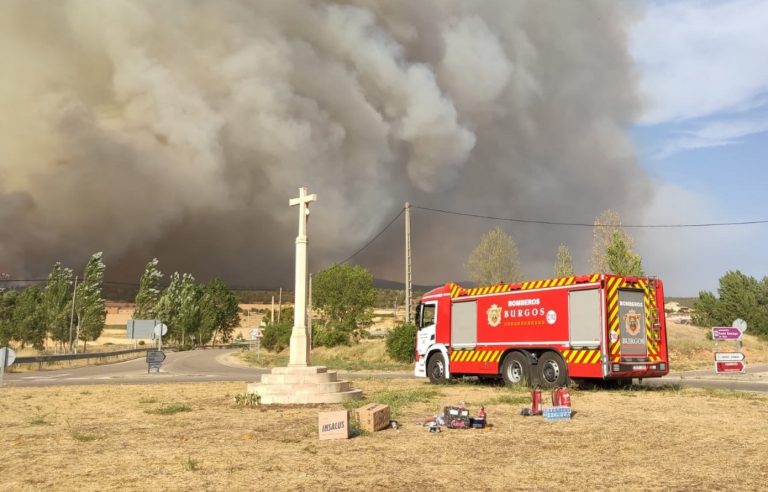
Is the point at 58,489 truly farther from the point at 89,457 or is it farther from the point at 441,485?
the point at 441,485

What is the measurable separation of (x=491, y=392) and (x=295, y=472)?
443 inches

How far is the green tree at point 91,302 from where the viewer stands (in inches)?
2771

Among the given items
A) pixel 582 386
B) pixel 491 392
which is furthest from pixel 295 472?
pixel 582 386

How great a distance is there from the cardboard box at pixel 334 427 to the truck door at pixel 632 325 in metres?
10.7

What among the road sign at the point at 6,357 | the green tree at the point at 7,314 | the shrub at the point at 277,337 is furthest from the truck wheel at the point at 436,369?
the green tree at the point at 7,314

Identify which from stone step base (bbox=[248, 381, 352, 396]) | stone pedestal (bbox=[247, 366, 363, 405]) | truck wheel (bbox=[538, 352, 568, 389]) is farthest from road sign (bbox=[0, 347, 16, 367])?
truck wheel (bbox=[538, 352, 568, 389])

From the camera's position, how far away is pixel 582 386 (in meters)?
18.1

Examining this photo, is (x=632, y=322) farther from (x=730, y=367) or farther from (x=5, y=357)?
(x=5, y=357)

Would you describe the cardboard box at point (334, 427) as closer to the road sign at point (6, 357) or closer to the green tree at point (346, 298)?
the road sign at point (6, 357)

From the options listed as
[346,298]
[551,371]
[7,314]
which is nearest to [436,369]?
[551,371]

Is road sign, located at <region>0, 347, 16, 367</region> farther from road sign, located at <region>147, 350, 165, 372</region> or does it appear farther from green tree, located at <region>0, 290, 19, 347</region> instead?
green tree, located at <region>0, 290, 19, 347</region>

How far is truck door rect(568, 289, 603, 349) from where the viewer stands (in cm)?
1667

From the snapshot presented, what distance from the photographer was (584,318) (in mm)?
17000

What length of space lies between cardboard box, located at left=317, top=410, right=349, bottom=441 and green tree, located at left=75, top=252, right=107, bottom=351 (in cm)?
7005
